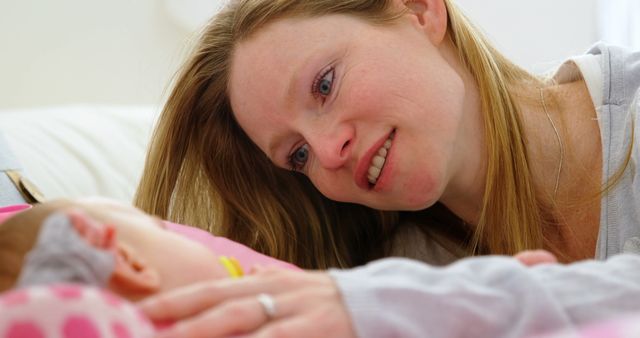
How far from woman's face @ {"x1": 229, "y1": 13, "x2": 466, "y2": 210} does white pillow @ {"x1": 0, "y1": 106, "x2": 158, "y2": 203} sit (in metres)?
0.43

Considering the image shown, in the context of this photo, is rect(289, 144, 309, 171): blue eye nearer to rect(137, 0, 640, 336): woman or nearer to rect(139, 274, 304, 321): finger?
rect(137, 0, 640, 336): woman

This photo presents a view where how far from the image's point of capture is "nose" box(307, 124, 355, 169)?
47.1 inches

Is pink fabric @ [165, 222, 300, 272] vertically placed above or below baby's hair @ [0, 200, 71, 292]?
below

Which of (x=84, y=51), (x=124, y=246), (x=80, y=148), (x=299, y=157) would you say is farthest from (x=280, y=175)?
(x=84, y=51)

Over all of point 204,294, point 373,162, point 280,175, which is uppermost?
point 204,294

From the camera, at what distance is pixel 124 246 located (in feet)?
2.18

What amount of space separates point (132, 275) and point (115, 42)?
2.01 metres

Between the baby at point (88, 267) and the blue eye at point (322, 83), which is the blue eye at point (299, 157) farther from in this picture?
the baby at point (88, 267)

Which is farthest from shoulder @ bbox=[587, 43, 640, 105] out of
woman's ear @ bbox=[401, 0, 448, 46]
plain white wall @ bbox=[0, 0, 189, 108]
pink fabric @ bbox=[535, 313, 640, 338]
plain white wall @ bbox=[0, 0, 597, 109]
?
plain white wall @ bbox=[0, 0, 189, 108]

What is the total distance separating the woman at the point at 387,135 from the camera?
121 cm

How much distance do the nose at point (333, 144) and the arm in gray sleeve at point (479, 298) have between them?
47 centimetres

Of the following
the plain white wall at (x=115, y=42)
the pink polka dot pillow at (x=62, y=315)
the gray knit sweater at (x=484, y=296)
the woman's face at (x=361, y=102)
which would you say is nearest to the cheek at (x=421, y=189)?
the woman's face at (x=361, y=102)

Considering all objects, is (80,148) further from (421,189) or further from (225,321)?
(225,321)

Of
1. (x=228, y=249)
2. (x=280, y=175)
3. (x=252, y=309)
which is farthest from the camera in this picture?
(x=280, y=175)
